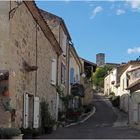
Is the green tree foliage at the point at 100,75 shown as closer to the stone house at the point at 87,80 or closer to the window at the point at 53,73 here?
the stone house at the point at 87,80

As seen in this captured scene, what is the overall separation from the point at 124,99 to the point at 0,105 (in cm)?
3428

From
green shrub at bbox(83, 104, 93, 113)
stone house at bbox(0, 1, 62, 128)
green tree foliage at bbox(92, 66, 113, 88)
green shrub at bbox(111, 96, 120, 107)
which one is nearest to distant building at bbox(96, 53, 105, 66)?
green tree foliage at bbox(92, 66, 113, 88)

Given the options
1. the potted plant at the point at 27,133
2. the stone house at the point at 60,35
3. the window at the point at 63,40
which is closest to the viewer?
the potted plant at the point at 27,133

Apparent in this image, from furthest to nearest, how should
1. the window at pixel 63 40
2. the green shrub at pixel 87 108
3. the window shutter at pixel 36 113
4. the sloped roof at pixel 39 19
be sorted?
the green shrub at pixel 87 108 → the window at pixel 63 40 → the window shutter at pixel 36 113 → the sloped roof at pixel 39 19

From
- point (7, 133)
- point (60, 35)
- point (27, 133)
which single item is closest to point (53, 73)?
point (60, 35)

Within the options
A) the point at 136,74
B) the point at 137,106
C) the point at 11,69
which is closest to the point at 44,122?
the point at 11,69

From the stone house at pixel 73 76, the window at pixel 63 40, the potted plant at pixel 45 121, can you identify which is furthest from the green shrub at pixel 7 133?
the stone house at pixel 73 76

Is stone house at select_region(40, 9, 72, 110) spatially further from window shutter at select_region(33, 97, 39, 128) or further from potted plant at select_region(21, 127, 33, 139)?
potted plant at select_region(21, 127, 33, 139)

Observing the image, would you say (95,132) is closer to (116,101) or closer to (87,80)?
(116,101)

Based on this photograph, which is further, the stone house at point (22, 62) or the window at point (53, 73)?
the window at point (53, 73)

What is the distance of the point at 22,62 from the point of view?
17.4 m

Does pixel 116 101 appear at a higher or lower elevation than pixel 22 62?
lower

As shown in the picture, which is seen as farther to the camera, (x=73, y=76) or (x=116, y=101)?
(x=116, y=101)

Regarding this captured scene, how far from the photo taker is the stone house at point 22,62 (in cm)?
1507
